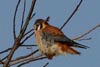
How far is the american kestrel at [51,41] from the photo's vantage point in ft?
12.7

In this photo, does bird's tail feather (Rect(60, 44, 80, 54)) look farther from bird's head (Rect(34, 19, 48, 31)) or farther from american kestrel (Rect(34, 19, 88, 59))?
bird's head (Rect(34, 19, 48, 31))

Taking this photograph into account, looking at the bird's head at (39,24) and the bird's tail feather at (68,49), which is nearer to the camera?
the bird's tail feather at (68,49)

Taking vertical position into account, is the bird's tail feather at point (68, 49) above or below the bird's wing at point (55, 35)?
below

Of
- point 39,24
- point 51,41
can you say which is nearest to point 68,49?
point 51,41

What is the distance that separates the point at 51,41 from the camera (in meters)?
4.07

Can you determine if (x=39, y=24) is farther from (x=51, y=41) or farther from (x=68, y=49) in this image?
(x=68, y=49)

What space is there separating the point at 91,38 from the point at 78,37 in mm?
196

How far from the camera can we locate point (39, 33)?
414 centimetres

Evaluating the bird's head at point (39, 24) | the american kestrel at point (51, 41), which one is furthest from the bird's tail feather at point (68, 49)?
the bird's head at point (39, 24)

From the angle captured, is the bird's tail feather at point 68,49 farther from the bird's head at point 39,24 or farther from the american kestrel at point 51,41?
the bird's head at point 39,24

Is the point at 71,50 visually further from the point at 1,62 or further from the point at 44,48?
the point at 1,62

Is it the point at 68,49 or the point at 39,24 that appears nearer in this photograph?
the point at 68,49

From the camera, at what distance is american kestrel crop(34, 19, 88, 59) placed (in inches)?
152

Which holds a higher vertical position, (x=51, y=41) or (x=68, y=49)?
(x=51, y=41)
